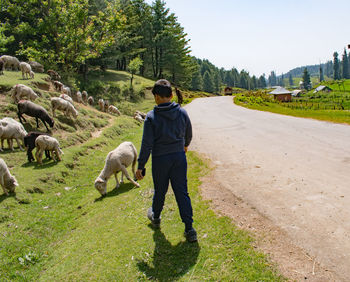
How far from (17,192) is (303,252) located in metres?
8.85

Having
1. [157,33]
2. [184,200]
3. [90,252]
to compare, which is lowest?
[90,252]

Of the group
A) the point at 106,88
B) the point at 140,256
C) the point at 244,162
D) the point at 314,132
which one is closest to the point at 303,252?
the point at 140,256

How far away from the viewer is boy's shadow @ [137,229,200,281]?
4.07 meters

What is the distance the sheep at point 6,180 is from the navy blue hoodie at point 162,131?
608 cm

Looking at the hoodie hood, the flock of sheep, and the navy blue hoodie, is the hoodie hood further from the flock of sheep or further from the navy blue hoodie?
the flock of sheep

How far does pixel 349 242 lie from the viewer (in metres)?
4.10

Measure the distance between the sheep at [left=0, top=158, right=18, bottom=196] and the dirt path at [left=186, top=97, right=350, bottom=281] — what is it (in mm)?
6605

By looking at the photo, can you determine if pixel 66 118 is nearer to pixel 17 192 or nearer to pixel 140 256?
pixel 17 192

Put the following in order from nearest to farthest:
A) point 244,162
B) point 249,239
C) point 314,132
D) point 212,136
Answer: point 249,239 < point 244,162 < point 314,132 < point 212,136

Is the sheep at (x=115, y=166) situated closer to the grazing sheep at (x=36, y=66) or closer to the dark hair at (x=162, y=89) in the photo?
the dark hair at (x=162, y=89)

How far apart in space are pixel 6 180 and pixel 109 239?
4889mm

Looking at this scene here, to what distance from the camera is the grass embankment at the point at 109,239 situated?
4.14 m

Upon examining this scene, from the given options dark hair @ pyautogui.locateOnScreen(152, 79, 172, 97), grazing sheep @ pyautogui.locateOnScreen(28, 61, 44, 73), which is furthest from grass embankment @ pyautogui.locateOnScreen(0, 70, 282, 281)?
grazing sheep @ pyautogui.locateOnScreen(28, 61, 44, 73)

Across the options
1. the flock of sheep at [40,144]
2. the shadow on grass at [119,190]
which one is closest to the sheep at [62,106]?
the flock of sheep at [40,144]
